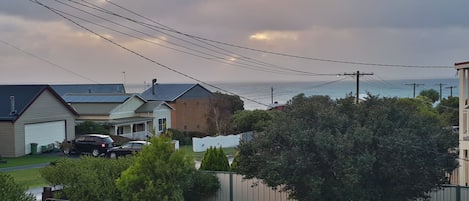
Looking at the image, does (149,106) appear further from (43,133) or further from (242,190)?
(242,190)

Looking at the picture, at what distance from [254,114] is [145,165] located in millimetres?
38937

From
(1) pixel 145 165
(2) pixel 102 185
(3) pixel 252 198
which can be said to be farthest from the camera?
(3) pixel 252 198

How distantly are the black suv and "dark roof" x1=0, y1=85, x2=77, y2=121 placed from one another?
4.24 m

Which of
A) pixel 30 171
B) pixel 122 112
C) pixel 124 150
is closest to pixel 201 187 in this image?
pixel 30 171

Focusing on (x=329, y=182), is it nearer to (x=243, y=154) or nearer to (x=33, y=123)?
(x=243, y=154)

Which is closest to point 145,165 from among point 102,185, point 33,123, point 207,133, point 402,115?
point 102,185

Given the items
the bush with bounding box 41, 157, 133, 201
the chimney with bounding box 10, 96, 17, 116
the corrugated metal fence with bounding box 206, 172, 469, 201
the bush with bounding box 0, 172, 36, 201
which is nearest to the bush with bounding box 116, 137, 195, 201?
the bush with bounding box 41, 157, 133, 201

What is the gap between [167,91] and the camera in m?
64.3

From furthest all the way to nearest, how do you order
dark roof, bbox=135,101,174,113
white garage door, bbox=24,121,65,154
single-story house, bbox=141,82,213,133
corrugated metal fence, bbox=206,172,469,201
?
1. single-story house, bbox=141,82,213,133
2. dark roof, bbox=135,101,174,113
3. white garage door, bbox=24,121,65,154
4. corrugated metal fence, bbox=206,172,469,201

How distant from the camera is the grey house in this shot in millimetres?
39219

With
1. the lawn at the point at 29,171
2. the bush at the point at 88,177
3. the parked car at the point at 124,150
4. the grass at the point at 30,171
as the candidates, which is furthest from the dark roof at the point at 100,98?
the bush at the point at 88,177

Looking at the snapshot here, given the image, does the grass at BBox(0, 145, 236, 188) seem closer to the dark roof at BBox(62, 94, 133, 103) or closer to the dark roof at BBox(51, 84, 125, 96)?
the dark roof at BBox(62, 94, 133, 103)

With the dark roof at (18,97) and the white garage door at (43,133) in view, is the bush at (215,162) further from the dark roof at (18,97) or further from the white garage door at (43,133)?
the white garage door at (43,133)

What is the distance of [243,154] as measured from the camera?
1756 cm
